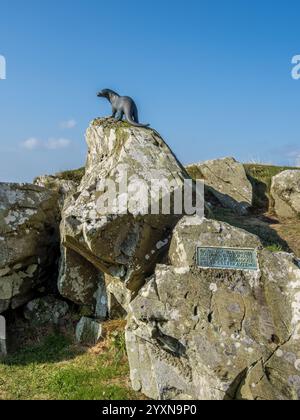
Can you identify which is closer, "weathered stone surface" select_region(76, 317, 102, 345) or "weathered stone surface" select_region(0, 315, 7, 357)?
"weathered stone surface" select_region(76, 317, 102, 345)

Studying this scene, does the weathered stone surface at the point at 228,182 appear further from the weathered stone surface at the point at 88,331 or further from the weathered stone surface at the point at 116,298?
the weathered stone surface at the point at 88,331

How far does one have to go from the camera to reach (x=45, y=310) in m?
13.9

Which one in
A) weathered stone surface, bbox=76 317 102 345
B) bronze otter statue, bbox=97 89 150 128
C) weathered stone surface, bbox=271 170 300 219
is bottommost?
weathered stone surface, bbox=76 317 102 345

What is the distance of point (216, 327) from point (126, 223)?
3173 mm

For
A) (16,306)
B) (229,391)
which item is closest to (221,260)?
(229,391)

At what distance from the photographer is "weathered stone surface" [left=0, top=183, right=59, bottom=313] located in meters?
13.2

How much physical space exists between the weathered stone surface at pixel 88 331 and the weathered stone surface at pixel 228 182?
8009 mm

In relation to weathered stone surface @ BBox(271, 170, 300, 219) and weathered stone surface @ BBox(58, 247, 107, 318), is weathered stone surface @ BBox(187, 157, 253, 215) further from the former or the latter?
weathered stone surface @ BBox(58, 247, 107, 318)

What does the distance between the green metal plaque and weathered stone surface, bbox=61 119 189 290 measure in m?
1.39

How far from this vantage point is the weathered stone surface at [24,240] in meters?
13.2

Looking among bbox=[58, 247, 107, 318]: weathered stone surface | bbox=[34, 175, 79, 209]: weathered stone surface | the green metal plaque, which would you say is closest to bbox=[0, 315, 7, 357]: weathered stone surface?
bbox=[58, 247, 107, 318]: weathered stone surface

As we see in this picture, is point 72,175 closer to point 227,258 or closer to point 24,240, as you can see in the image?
point 24,240

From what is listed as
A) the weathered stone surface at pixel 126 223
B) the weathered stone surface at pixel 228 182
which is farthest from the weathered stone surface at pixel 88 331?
the weathered stone surface at pixel 228 182
